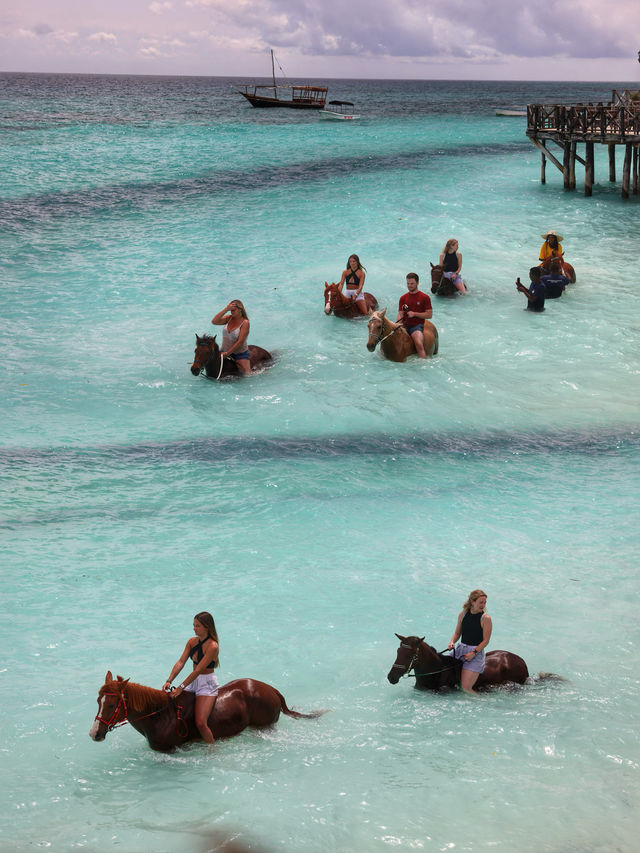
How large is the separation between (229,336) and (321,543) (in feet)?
22.5

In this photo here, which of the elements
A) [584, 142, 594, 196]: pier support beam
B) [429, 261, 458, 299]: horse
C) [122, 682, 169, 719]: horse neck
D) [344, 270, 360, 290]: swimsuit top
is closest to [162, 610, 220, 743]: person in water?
[122, 682, 169, 719]: horse neck

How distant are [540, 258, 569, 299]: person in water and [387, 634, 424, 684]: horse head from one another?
16.3 meters

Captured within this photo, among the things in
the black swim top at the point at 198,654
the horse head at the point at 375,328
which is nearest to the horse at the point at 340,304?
the horse head at the point at 375,328

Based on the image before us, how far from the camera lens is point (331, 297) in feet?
71.6

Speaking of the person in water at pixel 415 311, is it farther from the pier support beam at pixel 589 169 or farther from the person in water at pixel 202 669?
the pier support beam at pixel 589 169

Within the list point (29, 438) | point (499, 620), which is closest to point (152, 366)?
point (29, 438)

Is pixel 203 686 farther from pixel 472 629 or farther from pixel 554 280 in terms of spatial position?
pixel 554 280

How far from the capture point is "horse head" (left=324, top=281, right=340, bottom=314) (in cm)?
2177

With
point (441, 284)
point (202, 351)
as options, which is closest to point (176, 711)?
point (202, 351)

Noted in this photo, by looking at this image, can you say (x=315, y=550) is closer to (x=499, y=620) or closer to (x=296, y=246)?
(x=499, y=620)

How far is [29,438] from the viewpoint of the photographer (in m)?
15.7

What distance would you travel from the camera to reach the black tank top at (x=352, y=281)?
21406 mm

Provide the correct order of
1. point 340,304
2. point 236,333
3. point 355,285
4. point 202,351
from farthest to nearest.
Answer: point 340,304 < point 355,285 < point 236,333 < point 202,351

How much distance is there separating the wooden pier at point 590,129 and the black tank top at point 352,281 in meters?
19.0
